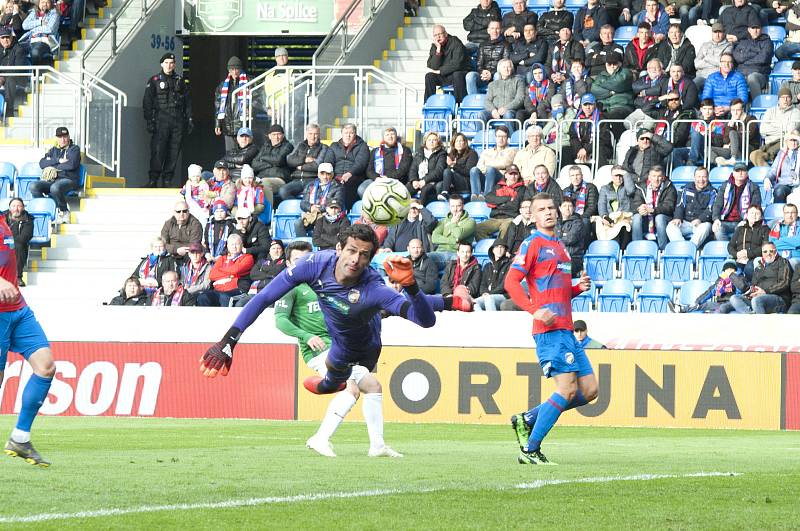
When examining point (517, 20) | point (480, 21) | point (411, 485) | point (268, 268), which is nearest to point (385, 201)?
point (268, 268)

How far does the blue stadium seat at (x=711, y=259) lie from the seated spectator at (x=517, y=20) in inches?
254

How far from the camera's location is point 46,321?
19.1 m

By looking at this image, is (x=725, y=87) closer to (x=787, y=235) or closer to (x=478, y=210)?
(x=787, y=235)

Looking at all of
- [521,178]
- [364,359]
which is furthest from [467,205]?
[364,359]

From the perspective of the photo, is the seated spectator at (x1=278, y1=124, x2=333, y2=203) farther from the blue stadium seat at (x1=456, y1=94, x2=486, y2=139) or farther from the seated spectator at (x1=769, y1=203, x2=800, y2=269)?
the seated spectator at (x1=769, y1=203, x2=800, y2=269)

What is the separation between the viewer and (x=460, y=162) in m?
22.2

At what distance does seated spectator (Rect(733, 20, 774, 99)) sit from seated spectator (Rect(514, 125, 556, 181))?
139 inches

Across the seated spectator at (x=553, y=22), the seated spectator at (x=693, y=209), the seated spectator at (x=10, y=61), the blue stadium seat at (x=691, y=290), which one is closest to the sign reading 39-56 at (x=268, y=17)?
the seated spectator at (x=10, y=61)

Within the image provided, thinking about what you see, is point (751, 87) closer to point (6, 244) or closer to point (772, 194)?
point (772, 194)

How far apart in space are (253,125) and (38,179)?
3.78 m

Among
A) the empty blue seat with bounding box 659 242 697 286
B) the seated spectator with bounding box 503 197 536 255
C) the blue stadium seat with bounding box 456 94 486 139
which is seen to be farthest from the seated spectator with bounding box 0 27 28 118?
the empty blue seat with bounding box 659 242 697 286

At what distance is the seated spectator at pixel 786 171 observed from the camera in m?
20.3

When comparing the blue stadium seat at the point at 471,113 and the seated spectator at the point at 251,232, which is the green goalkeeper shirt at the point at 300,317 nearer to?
the seated spectator at the point at 251,232

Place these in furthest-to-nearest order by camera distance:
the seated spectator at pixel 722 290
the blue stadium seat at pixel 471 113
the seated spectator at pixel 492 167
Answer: the blue stadium seat at pixel 471 113 → the seated spectator at pixel 492 167 → the seated spectator at pixel 722 290
